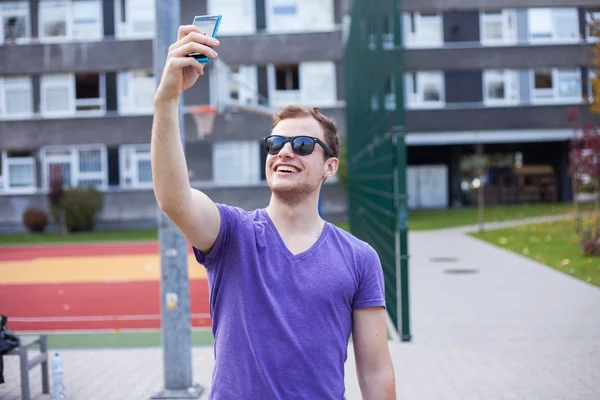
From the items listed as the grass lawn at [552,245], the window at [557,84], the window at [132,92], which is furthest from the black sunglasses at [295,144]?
the window at [557,84]

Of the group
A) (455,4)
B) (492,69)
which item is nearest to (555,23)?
(492,69)

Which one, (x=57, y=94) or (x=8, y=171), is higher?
(x=57, y=94)

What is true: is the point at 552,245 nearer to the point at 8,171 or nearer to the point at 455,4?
the point at 455,4

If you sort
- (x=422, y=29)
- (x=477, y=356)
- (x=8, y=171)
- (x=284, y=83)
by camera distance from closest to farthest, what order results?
(x=477, y=356) → (x=284, y=83) → (x=8, y=171) → (x=422, y=29)

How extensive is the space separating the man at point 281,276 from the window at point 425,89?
3520 cm

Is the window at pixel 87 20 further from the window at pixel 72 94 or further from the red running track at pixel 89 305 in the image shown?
the red running track at pixel 89 305

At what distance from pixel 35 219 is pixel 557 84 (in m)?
25.2

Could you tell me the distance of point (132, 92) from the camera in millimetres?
33750

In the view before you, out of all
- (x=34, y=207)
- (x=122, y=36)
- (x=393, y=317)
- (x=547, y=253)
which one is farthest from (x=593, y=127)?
(x=34, y=207)

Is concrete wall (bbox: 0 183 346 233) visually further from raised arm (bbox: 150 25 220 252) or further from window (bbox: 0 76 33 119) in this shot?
raised arm (bbox: 150 25 220 252)

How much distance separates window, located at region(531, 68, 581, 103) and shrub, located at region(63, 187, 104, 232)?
2134cm

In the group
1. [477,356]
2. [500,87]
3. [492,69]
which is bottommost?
[477,356]

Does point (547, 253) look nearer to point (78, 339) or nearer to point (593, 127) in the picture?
point (593, 127)

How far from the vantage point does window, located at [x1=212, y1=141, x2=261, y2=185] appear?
33531 millimetres
